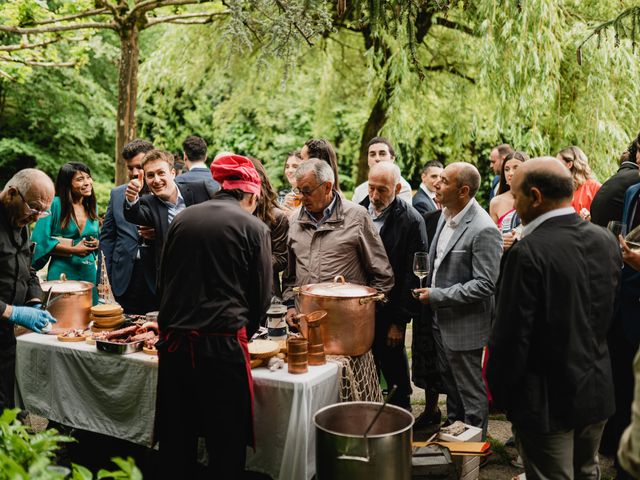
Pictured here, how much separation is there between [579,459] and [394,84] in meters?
7.08

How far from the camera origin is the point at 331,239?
160 inches

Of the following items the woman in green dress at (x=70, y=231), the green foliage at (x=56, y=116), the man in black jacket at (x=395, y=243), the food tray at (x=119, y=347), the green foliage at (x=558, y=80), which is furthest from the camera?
the green foliage at (x=56, y=116)

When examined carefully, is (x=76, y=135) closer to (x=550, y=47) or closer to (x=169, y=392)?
(x=550, y=47)

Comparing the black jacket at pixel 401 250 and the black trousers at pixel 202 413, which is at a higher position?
the black jacket at pixel 401 250

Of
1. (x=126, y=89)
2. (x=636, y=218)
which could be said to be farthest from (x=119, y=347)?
(x=126, y=89)

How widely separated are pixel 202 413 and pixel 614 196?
10.4 ft

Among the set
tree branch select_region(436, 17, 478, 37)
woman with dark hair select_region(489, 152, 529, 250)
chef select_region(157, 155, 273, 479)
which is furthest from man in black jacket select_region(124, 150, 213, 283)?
tree branch select_region(436, 17, 478, 37)

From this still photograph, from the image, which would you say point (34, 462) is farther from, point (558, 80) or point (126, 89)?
point (558, 80)

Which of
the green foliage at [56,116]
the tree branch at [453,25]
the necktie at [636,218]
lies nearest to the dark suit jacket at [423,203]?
the necktie at [636,218]

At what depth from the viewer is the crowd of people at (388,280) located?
2686mm

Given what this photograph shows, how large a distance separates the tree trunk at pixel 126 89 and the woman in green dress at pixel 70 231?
2999 mm

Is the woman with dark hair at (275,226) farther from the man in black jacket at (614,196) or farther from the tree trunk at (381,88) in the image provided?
the tree trunk at (381,88)

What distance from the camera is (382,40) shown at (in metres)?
9.41

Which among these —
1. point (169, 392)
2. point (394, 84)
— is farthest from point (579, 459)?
point (394, 84)
